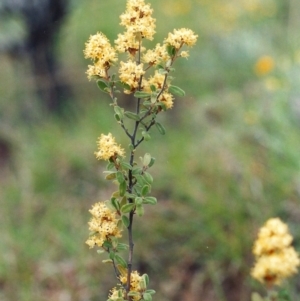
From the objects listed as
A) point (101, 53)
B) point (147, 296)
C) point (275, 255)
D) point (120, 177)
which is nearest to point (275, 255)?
point (275, 255)

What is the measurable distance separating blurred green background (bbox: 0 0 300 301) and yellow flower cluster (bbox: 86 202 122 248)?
968 mm

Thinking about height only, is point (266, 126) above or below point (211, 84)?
below

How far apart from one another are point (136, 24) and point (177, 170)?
192 cm

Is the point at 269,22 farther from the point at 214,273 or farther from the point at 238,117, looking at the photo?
the point at 214,273

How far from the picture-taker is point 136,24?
1283 mm

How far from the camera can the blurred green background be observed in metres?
2.59

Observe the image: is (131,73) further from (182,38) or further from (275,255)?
(275,255)

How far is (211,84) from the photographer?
447 cm

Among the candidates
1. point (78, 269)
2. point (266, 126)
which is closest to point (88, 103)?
point (266, 126)

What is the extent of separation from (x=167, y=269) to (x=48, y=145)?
1.47m

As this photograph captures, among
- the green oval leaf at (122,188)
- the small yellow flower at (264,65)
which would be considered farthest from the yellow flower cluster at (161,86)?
the small yellow flower at (264,65)

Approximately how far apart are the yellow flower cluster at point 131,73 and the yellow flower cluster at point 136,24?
0.14 ft

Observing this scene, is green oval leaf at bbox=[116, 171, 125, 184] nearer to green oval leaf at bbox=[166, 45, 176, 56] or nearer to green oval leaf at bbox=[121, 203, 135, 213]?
green oval leaf at bbox=[121, 203, 135, 213]

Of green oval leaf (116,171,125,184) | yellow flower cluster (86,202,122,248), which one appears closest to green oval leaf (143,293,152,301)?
yellow flower cluster (86,202,122,248)
